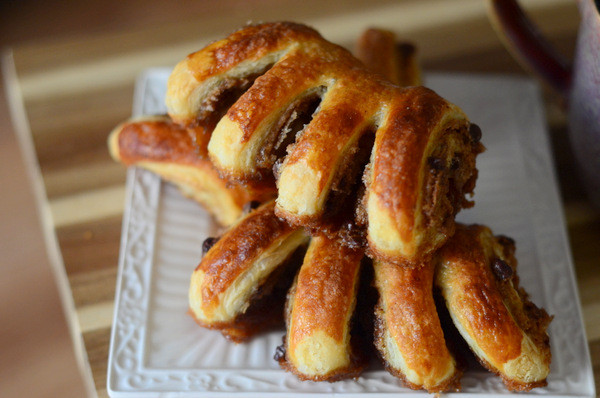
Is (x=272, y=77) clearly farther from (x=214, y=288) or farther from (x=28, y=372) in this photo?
(x=28, y=372)

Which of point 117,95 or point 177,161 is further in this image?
point 117,95

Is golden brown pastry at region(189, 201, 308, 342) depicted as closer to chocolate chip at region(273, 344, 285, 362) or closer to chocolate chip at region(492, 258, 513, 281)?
chocolate chip at region(273, 344, 285, 362)

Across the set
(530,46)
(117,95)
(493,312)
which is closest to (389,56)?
(530,46)

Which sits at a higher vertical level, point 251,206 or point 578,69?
point 578,69

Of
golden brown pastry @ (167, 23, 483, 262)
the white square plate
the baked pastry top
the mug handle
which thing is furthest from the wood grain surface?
golden brown pastry @ (167, 23, 483, 262)

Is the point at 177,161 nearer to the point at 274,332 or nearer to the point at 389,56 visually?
the point at 274,332

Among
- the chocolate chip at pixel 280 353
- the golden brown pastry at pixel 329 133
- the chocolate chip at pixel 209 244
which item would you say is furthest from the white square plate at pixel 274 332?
the golden brown pastry at pixel 329 133
